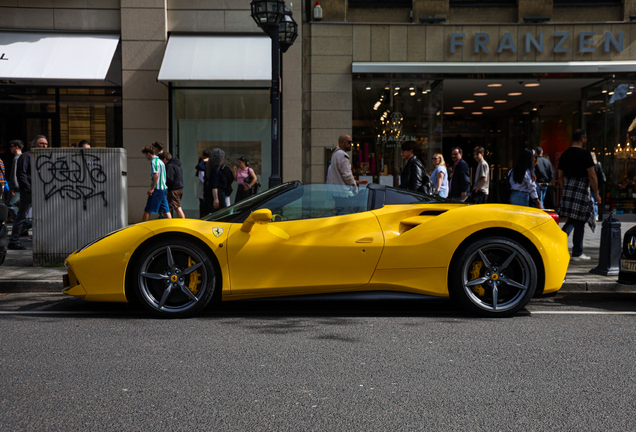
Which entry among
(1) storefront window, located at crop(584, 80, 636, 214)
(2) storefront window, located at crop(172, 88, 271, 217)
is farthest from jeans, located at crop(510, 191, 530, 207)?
(1) storefront window, located at crop(584, 80, 636, 214)

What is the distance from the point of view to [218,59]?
13.3 meters

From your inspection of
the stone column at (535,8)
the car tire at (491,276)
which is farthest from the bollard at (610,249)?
the stone column at (535,8)

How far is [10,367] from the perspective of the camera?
147 inches

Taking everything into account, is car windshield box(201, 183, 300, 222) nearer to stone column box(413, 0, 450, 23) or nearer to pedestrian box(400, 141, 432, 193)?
pedestrian box(400, 141, 432, 193)

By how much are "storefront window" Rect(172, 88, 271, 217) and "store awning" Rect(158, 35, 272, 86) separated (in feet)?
2.57

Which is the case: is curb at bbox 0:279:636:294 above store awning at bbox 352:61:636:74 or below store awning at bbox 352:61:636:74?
below

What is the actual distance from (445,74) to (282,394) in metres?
12.4

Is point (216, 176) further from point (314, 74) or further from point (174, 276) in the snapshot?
point (174, 276)

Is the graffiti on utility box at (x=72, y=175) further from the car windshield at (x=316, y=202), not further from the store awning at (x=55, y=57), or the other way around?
the store awning at (x=55, y=57)

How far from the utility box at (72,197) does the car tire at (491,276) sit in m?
4.85

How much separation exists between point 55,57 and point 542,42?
37.0ft

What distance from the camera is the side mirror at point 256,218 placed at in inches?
198

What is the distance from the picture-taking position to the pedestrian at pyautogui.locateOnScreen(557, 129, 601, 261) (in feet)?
27.1

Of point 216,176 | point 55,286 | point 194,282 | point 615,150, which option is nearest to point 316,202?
point 194,282
